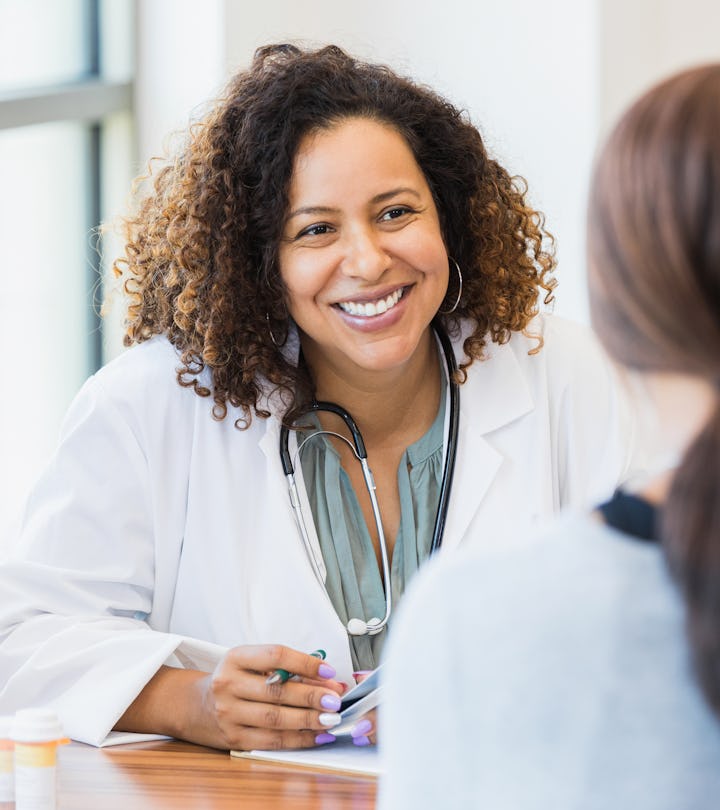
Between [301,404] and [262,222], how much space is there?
0.28 m

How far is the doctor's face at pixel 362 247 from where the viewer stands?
5.78ft

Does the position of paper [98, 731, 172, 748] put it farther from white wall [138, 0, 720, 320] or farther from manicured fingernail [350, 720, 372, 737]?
white wall [138, 0, 720, 320]

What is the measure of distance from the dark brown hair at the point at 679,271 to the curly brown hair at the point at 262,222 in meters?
1.11

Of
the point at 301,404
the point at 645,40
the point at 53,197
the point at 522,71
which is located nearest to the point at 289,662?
the point at 301,404

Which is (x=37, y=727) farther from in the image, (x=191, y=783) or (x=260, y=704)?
(x=260, y=704)

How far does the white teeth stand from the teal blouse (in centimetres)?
21

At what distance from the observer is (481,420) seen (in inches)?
75.3

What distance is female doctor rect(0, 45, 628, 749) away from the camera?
1.75m

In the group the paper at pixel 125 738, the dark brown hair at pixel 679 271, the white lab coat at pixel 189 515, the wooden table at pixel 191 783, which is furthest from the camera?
the white lab coat at pixel 189 515

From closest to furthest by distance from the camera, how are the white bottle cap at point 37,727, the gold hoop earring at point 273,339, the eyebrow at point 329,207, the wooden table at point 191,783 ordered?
the white bottle cap at point 37,727
the wooden table at point 191,783
the eyebrow at point 329,207
the gold hoop earring at point 273,339

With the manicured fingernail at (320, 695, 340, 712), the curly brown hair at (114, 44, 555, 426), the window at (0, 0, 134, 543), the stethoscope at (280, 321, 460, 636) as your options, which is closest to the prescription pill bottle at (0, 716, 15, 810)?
the manicured fingernail at (320, 695, 340, 712)

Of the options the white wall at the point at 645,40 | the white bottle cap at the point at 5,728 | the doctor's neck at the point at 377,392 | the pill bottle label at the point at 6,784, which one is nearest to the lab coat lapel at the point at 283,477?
the doctor's neck at the point at 377,392

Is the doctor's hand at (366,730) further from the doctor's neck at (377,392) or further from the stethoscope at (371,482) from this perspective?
the doctor's neck at (377,392)

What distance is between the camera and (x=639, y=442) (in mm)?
1912
